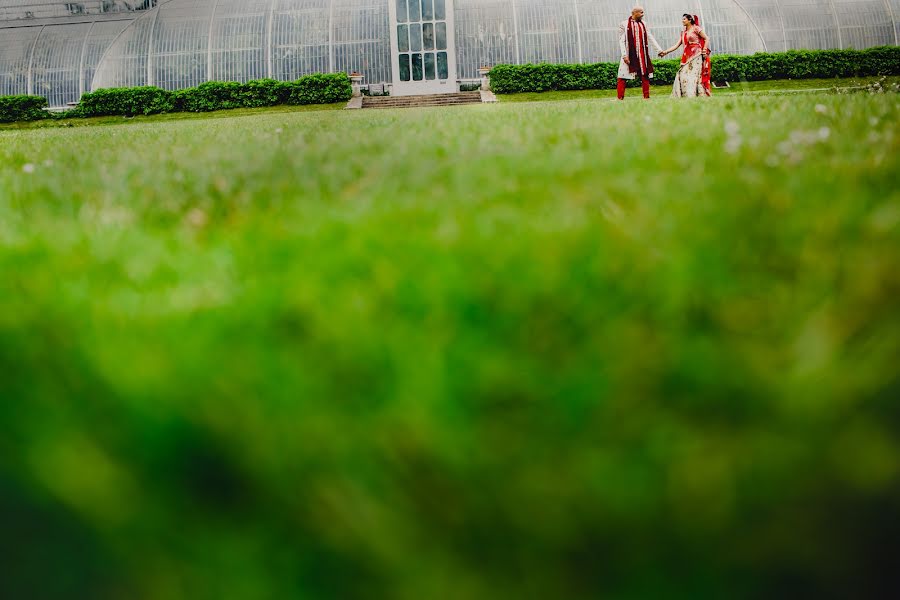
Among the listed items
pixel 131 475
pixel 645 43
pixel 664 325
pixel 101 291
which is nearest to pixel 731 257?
pixel 664 325

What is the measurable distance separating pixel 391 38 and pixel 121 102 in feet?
43.2

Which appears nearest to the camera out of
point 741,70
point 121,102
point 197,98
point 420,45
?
point 121,102

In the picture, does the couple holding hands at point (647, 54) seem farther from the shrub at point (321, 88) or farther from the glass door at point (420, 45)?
the glass door at point (420, 45)

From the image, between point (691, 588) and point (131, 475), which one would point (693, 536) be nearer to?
point (691, 588)

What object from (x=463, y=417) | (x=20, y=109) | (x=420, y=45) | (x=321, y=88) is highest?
(x=420, y=45)

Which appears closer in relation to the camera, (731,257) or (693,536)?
(693,536)

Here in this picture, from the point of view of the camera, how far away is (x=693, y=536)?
2.07ft

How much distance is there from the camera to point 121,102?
95.2ft

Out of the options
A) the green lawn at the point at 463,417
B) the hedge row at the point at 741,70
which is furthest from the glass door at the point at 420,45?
the green lawn at the point at 463,417

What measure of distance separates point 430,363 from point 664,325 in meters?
0.37

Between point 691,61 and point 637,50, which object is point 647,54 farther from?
point 691,61

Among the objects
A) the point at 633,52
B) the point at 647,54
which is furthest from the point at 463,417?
the point at 647,54

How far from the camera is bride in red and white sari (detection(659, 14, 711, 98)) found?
50.5 ft

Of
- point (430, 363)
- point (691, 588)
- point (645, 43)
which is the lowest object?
point (691, 588)
